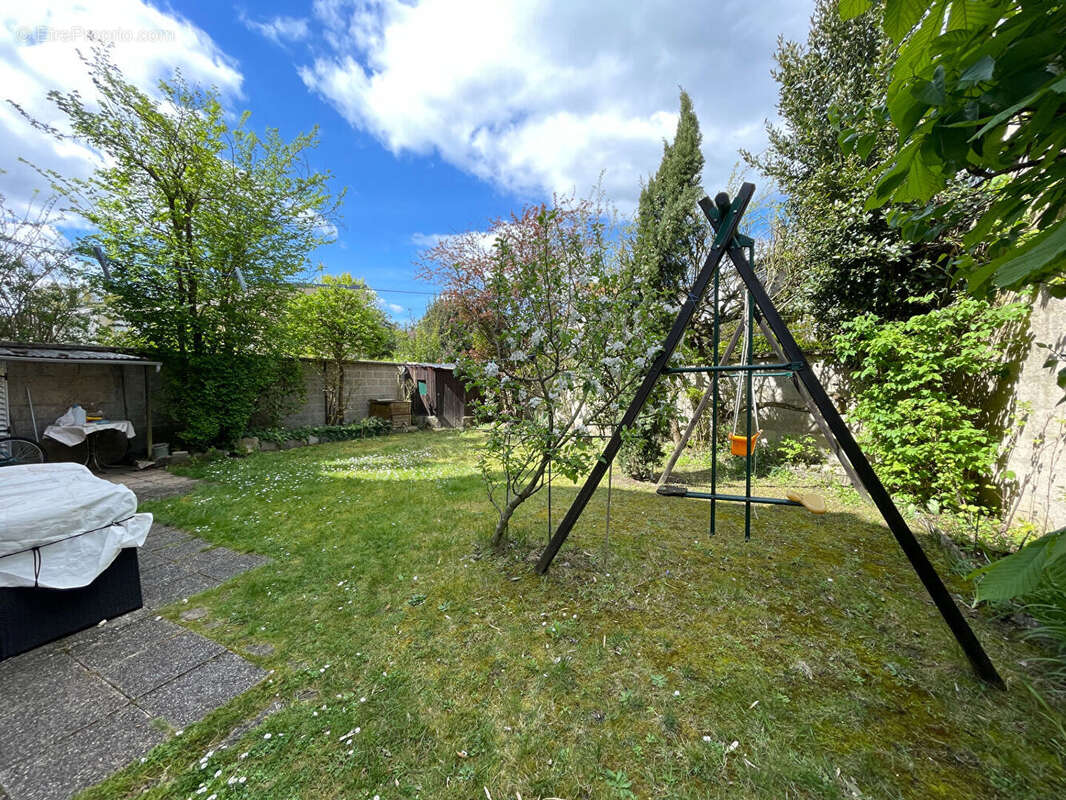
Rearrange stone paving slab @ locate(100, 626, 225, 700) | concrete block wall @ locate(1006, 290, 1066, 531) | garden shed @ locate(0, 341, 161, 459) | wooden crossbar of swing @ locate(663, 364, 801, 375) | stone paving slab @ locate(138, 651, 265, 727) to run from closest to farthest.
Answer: stone paving slab @ locate(138, 651, 265, 727) → stone paving slab @ locate(100, 626, 225, 700) → wooden crossbar of swing @ locate(663, 364, 801, 375) → concrete block wall @ locate(1006, 290, 1066, 531) → garden shed @ locate(0, 341, 161, 459)

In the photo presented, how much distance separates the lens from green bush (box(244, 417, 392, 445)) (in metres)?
6.85

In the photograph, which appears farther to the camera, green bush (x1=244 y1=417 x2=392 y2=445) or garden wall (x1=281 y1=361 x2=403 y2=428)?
garden wall (x1=281 y1=361 x2=403 y2=428)

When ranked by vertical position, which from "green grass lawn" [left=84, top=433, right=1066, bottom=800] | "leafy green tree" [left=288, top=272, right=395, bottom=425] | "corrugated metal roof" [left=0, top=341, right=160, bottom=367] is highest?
"leafy green tree" [left=288, top=272, right=395, bottom=425]

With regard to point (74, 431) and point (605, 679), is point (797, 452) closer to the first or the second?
point (605, 679)

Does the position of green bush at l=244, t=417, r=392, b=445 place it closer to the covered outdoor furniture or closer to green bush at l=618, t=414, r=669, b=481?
the covered outdoor furniture

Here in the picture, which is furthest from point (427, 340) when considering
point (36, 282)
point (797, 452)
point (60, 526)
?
point (60, 526)

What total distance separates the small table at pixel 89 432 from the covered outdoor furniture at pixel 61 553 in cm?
392

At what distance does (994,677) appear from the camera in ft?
5.17

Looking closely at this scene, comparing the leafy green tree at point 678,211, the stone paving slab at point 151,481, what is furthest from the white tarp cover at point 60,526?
the leafy green tree at point 678,211

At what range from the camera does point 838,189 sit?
13.1ft

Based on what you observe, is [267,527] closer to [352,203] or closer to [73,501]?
[73,501]

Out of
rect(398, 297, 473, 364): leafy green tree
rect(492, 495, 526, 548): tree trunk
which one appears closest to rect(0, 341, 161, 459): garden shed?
rect(492, 495, 526, 548): tree trunk

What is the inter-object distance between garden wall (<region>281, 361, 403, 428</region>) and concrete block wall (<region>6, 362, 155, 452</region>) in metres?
2.15

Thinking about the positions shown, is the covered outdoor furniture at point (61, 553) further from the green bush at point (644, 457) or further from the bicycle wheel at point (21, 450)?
the green bush at point (644, 457)
